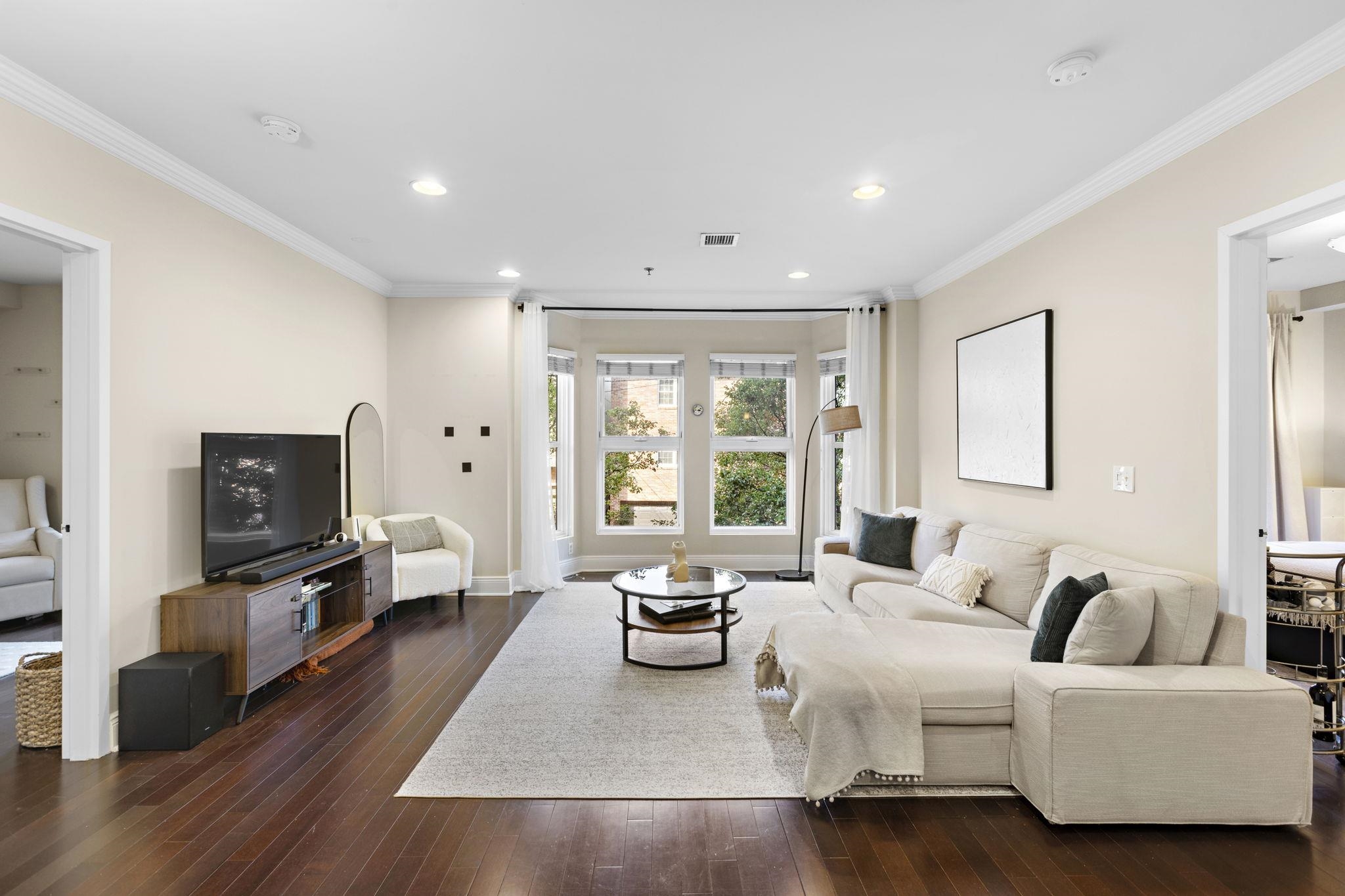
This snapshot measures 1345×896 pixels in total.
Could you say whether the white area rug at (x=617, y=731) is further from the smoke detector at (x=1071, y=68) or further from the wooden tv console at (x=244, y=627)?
the smoke detector at (x=1071, y=68)

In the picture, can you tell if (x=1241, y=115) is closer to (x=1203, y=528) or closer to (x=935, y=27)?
(x=935, y=27)

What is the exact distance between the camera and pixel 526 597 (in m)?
5.31

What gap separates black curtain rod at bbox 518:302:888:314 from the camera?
573 centimetres

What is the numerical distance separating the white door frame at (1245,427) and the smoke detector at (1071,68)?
88cm

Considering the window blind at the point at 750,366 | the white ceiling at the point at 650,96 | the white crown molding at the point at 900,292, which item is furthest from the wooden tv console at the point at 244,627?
the white crown molding at the point at 900,292

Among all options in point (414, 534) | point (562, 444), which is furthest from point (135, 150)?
point (562, 444)

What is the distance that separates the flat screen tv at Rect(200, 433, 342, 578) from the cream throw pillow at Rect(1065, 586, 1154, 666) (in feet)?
12.5

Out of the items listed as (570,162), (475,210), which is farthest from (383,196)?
(570,162)

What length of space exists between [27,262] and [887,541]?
21.2ft

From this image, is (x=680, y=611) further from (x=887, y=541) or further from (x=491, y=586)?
(x=491, y=586)

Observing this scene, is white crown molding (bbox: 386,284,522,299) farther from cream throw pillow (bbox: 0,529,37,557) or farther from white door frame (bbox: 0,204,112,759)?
cream throw pillow (bbox: 0,529,37,557)

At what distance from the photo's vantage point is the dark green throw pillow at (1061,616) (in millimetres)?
2516

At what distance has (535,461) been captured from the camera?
546 centimetres

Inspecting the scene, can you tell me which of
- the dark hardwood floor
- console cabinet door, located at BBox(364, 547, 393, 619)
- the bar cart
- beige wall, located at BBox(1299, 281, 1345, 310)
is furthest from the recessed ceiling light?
beige wall, located at BBox(1299, 281, 1345, 310)
